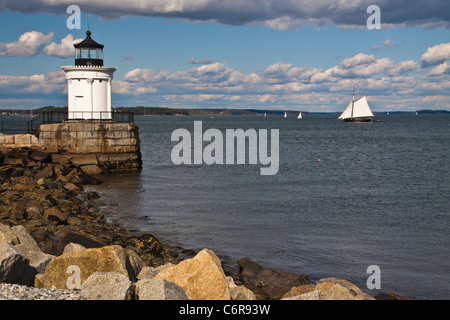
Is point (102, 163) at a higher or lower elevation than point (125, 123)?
lower

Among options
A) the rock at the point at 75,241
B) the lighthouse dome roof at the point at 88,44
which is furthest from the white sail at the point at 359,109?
the rock at the point at 75,241

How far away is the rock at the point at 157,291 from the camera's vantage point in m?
6.39

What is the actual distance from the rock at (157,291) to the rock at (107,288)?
14 cm

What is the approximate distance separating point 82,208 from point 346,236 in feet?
30.5

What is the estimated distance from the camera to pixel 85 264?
7.93m

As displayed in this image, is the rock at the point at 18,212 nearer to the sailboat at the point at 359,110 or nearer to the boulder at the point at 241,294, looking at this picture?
the boulder at the point at 241,294

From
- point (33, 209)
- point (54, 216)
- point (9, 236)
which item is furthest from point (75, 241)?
point (33, 209)

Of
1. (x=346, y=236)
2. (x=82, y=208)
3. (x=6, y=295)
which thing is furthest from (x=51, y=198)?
(x=6, y=295)

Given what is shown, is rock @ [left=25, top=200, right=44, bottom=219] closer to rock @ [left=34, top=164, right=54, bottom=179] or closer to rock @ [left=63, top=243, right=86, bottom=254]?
rock @ [left=63, top=243, right=86, bottom=254]

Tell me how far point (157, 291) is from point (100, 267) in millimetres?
1921

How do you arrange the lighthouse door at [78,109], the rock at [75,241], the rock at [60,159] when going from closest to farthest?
the rock at [75,241] → the rock at [60,159] → the lighthouse door at [78,109]

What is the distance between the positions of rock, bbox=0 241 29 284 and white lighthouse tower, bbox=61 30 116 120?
74.4 feet
